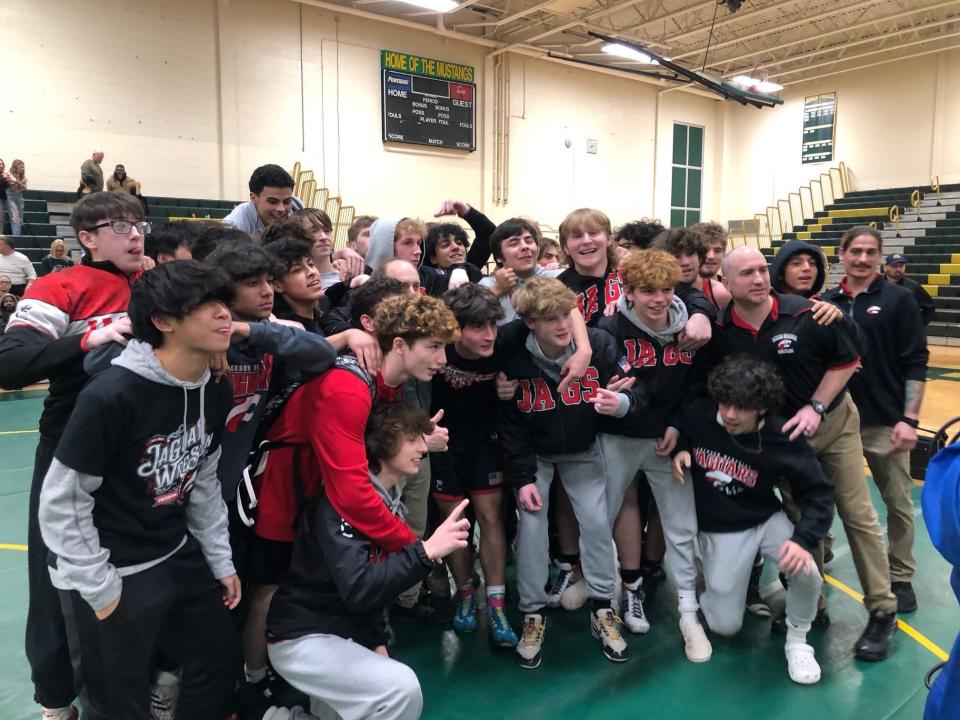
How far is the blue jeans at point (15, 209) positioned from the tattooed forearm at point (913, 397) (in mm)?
12677

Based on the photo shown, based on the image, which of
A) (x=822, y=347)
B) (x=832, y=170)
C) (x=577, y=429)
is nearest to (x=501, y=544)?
(x=577, y=429)

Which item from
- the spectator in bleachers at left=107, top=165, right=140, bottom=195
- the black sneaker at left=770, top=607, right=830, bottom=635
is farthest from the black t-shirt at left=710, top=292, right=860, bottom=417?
the spectator in bleachers at left=107, top=165, right=140, bottom=195

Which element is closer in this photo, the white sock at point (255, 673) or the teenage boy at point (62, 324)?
the teenage boy at point (62, 324)

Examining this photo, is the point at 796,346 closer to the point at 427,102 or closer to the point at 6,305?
the point at 6,305

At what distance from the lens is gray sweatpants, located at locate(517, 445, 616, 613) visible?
130 inches

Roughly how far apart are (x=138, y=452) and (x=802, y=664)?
291 centimetres

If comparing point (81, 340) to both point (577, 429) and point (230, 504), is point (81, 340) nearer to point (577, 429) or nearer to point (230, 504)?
point (230, 504)

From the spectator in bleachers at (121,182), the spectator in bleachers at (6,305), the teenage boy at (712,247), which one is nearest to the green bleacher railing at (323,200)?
the spectator in bleachers at (121,182)

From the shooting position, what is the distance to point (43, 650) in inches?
96.0

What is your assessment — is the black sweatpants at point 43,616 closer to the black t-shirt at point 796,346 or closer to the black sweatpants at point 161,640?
the black sweatpants at point 161,640

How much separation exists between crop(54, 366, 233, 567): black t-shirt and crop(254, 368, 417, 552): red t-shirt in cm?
36

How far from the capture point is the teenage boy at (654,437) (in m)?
3.39

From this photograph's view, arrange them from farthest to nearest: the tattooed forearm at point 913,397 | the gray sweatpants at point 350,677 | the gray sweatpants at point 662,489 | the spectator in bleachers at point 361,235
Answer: the spectator in bleachers at point 361,235 → the tattooed forearm at point 913,397 → the gray sweatpants at point 662,489 → the gray sweatpants at point 350,677

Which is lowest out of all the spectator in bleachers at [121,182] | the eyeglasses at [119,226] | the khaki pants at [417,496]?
the khaki pants at [417,496]
